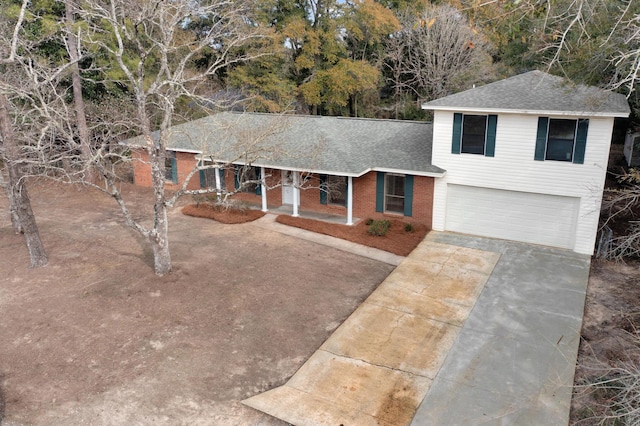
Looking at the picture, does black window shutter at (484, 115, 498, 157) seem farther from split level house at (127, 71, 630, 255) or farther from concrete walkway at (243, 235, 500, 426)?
concrete walkway at (243, 235, 500, 426)

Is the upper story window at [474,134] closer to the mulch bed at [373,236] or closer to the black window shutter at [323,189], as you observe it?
the mulch bed at [373,236]

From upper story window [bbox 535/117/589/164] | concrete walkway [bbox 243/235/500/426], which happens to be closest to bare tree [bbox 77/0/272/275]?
concrete walkway [bbox 243/235/500/426]

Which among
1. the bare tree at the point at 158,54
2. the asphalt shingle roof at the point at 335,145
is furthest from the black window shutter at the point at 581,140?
the bare tree at the point at 158,54

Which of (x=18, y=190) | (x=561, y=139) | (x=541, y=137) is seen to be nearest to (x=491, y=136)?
(x=541, y=137)

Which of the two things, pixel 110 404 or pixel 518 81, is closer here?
pixel 110 404

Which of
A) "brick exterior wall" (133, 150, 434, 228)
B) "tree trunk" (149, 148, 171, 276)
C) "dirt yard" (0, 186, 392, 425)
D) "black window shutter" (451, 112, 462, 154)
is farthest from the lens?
"brick exterior wall" (133, 150, 434, 228)

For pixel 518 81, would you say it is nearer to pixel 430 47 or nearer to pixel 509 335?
pixel 509 335

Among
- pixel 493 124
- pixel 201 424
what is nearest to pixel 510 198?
pixel 493 124
